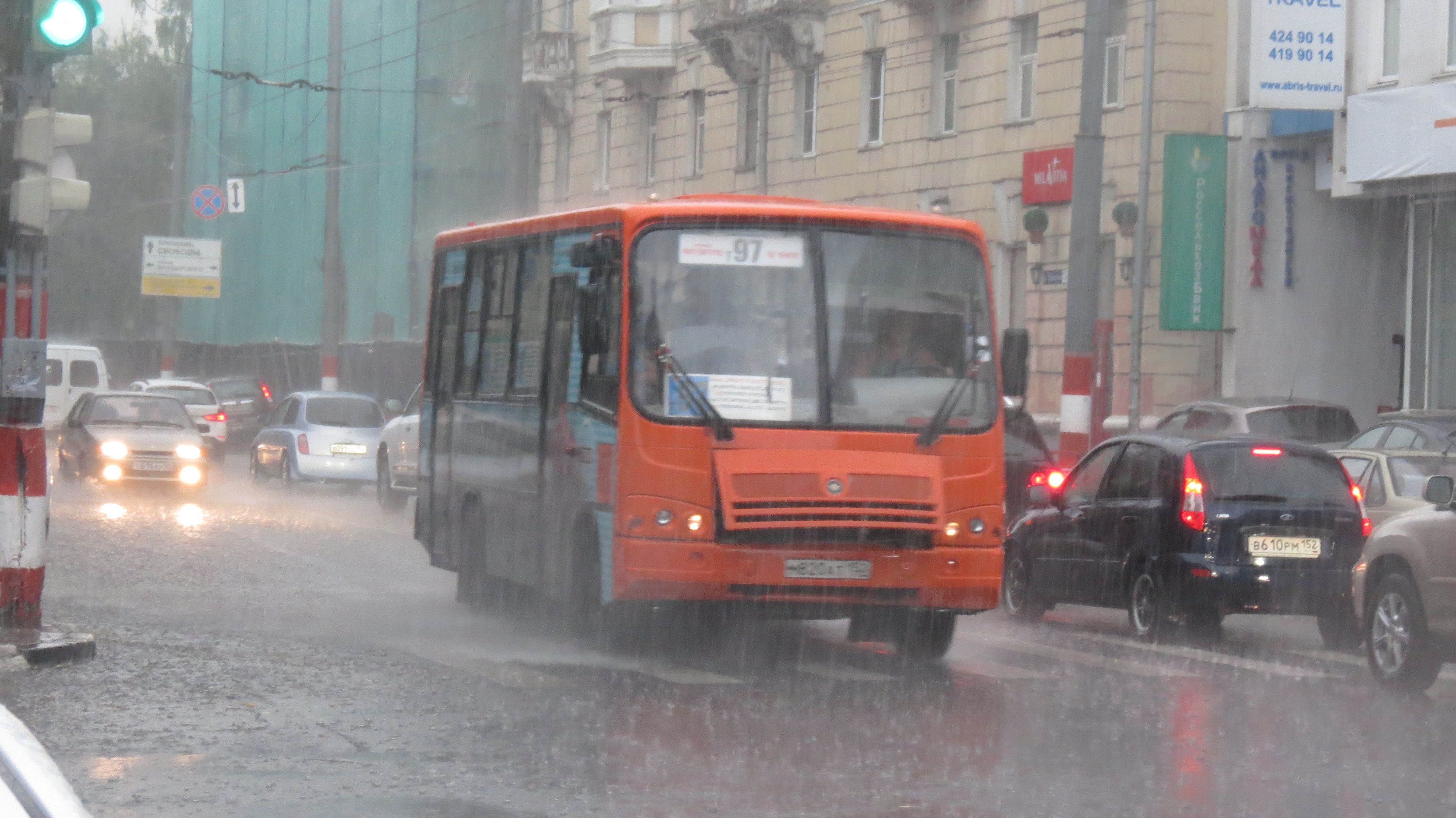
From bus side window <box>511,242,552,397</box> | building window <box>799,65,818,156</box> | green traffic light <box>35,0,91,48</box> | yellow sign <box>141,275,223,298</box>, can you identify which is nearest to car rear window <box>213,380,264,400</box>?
yellow sign <box>141,275,223,298</box>

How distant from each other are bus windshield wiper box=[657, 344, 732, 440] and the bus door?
855mm

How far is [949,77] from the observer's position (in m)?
33.0

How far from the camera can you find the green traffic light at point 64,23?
10.8m

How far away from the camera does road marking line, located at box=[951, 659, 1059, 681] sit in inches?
454

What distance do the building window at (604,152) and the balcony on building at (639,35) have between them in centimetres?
319

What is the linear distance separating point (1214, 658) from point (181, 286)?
50810 mm

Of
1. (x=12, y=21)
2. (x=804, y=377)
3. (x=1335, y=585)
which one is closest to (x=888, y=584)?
(x=804, y=377)

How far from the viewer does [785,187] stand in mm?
37656

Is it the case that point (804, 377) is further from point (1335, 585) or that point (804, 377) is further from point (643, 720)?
point (1335, 585)

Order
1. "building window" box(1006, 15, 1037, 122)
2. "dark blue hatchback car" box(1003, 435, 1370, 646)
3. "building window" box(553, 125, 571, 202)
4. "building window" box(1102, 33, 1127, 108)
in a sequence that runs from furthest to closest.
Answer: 1. "building window" box(553, 125, 571, 202)
2. "building window" box(1006, 15, 1037, 122)
3. "building window" box(1102, 33, 1127, 108)
4. "dark blue hatchback car" box(1003, 435, 1370, 646)

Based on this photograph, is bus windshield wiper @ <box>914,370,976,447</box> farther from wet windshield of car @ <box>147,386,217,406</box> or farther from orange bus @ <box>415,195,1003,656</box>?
wet windshield of car @ <box>147,386,217,406</box>

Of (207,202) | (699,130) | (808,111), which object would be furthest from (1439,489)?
(207,202)

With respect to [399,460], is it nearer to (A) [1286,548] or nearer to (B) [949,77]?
(B) [949,77]

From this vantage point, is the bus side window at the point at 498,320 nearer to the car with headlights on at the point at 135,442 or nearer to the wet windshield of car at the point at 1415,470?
the wet windshield of car at the point at 1415,470
